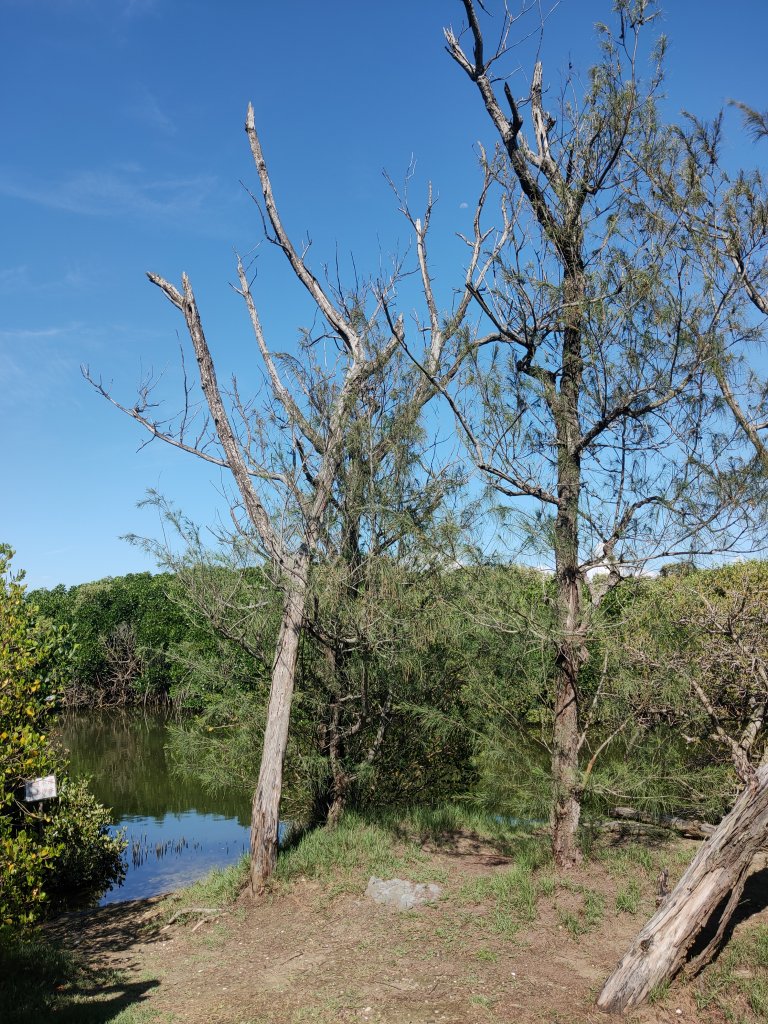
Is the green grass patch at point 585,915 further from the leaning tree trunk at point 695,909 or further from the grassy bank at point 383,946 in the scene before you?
the leaning tree trunk at point 695,909

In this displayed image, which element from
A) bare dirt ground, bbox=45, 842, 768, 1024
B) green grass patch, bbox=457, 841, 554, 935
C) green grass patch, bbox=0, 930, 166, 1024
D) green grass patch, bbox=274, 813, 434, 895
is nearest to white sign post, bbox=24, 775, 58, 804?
green grass patch, bbox=0, 930, 166, 1024

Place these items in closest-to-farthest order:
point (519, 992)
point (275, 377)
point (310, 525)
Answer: point (519, 992) → point (310, 525) → point (275, 377)

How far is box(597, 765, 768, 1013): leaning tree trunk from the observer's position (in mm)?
4398

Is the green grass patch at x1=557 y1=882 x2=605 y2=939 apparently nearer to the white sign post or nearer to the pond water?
the white sign post

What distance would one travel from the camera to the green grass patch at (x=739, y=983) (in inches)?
171

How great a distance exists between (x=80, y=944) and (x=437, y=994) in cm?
332

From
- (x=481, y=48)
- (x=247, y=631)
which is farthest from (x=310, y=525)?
(x=481, y=48)

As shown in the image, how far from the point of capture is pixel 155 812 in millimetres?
12469

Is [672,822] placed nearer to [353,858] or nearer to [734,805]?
[734,805]

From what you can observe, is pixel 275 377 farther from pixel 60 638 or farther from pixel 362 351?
pixel 60 638

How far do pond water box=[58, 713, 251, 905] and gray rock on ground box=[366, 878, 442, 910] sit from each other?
3054mm

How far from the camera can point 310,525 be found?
7.26 meters

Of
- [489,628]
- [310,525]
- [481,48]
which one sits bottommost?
[489,628]

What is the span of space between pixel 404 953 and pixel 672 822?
3082mm
